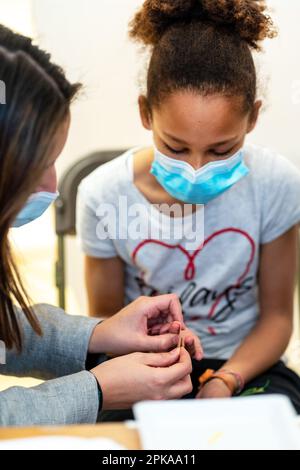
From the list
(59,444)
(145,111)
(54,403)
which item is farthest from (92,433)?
(145,111)

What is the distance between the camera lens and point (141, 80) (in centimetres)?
110

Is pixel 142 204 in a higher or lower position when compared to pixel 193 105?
→ lower

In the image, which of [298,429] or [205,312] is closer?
[298,429]

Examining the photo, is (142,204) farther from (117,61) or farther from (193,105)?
(117,61)

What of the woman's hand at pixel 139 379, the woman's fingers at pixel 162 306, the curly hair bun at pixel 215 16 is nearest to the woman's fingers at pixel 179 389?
the woman's hand at pixel 139 379

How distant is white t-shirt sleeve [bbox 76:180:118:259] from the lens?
1.16m

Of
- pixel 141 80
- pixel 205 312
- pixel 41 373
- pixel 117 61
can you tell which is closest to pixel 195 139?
pixel 141 80

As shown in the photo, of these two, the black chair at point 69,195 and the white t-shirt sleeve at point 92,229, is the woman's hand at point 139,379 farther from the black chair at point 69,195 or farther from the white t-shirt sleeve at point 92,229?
the black chair at point 69,195

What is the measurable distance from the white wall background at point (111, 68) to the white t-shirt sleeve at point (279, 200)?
0.21 meters

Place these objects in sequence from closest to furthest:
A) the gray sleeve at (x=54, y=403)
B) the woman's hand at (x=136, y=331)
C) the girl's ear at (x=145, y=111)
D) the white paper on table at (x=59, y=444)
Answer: the white paper on table at (x=59, y=444) < the gray sleeve at (x=54, y=403) < the woman's hand at (x=136, y=331) < the girl's ear at (x=145, y=111)

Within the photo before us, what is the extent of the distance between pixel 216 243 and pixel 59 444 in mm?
633

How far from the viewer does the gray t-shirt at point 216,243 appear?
113 centimetres

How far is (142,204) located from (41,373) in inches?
14.0
